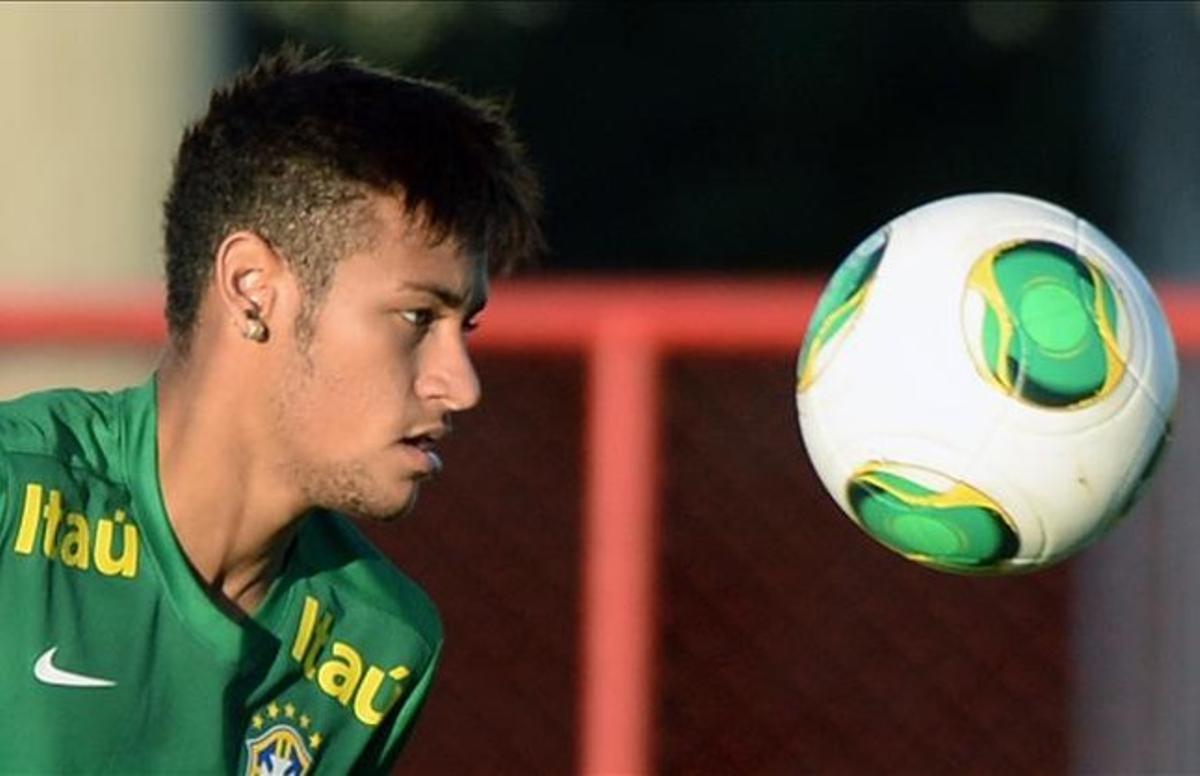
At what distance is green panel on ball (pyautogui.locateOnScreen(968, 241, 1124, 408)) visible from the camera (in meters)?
4.44

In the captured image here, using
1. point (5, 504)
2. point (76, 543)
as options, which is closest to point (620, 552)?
point (76, 543)

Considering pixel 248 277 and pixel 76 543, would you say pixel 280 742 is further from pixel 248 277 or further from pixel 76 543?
pixel 248 277

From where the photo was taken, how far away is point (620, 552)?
6352mm

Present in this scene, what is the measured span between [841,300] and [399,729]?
833mm

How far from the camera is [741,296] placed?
6.48 m

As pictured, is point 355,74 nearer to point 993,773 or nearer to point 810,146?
point 993,773

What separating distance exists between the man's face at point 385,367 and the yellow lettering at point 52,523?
12.8 inches

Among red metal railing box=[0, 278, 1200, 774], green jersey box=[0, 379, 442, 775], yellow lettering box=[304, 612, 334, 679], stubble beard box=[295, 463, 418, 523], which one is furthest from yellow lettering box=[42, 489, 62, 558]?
red metal railing box=[0, 278, 1200, 774]

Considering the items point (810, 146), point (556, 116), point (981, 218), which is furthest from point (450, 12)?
point (981, 218)

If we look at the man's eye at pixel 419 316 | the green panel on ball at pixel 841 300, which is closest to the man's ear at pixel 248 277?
the man's eye at pixel 419 316

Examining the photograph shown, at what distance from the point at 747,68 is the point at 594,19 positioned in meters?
1.01

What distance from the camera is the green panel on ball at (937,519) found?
4.46 metres

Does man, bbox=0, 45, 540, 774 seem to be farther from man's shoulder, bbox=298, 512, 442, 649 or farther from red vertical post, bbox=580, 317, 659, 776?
red vertical post, bbox=580, 317, 659, 776

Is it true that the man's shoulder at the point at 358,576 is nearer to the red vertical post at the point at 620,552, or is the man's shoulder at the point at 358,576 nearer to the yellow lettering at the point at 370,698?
the yellow lettering at the point at 370,698
